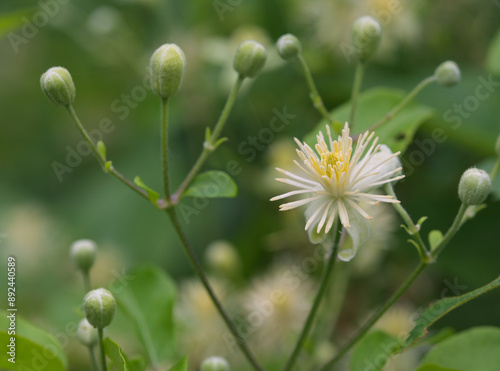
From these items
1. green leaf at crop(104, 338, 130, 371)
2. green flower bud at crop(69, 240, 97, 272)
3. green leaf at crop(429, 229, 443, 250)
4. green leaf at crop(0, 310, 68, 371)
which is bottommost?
green leaf at crop(429, 229, 443, 250)

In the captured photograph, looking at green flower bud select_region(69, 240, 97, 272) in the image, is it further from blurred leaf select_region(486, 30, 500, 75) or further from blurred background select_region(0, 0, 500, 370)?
blurred leaf select_region(486, 30, 500, 75)

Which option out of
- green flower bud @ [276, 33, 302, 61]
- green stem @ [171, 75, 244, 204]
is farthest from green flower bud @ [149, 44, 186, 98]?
green flower bud @ [276, 33, 302, 61]

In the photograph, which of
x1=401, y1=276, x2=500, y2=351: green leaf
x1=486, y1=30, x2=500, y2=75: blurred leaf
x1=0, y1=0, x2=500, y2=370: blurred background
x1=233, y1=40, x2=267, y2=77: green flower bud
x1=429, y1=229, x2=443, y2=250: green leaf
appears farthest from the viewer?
x1=0, y1=0, x2=500, y2=370: blurred background

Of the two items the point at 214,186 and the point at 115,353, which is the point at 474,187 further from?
the point at 115,353

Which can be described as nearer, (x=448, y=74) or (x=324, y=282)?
(x=324, y=282)

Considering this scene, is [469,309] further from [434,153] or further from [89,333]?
[89,333]

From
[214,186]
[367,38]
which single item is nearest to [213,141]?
[214,186]

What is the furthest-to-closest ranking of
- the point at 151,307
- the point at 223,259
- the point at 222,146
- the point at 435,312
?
the point at 222,146 → the point at 223,259 → the point at 151,307 → the point at 435,312
